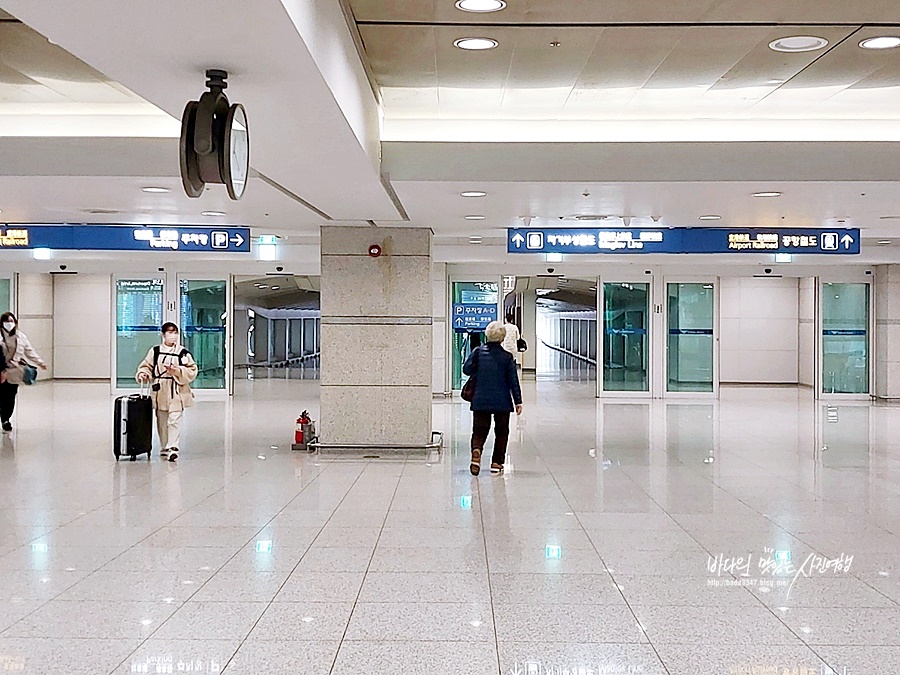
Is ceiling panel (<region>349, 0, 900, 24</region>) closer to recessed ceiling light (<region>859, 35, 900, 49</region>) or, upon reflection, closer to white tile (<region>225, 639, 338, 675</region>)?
recessed ceiling light (<region>859, 35, 900, 49</region>)

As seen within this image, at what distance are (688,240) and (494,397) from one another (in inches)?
177

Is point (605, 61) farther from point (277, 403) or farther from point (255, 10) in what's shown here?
point (277, 403)

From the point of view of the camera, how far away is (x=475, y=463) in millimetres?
11344

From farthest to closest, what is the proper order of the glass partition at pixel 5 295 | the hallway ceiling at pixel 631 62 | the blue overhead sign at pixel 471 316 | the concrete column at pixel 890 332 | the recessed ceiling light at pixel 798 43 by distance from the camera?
the glass partition at pixel 5 295 → the blue overhead sign at pixel 471 316 → the concrete column at pixel 890 332 → the recessed ceiling light at pixel 798 43 → the hallway ceiling at pixel 631 62

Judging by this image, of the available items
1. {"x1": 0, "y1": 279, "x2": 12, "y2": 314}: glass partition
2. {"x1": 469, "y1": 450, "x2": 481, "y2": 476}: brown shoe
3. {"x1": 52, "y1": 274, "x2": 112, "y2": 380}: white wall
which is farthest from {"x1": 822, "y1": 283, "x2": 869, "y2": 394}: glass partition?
{"x1": 0, "y1": 279, "x2": 12, "y2": 314}: glass partition

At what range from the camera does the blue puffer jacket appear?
11445 millimetres

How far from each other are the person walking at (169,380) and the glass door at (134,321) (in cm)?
1338

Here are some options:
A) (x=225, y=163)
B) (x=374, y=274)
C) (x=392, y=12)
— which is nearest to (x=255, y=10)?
(x=225, y=163)

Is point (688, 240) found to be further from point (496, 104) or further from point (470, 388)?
point (496, 104)

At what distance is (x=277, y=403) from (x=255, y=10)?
17860 millimetres

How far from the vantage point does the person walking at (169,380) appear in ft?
41.4

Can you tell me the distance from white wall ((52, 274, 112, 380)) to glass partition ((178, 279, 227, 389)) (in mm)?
5306

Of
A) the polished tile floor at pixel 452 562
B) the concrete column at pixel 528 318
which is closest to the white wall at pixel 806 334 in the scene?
the concrete column at pixel 528 318

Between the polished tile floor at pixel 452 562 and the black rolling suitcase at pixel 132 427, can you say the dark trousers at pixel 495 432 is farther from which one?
the black rolling suitcase at pixel 132 427
